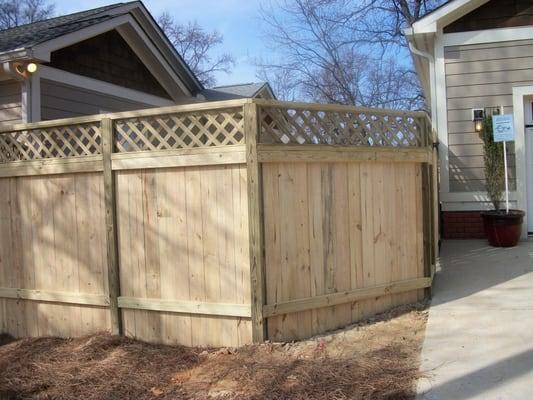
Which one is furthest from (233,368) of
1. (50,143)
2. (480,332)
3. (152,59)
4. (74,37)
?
(152,59)

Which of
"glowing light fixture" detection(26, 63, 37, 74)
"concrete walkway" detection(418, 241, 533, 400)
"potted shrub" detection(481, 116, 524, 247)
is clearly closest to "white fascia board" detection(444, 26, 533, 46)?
"potted shrub" detection(481, 116, 524, 247)

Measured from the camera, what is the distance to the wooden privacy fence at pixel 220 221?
4.36m

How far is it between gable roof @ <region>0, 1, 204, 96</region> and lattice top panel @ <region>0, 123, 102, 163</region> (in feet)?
5.01

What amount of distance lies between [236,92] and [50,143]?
8.98m

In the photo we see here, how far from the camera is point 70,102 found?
25.1ft

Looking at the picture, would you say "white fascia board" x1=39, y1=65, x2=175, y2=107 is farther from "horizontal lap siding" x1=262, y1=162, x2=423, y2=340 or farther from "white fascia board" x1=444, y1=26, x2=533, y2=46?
"white fascia board" x1=444, y1=26, x2=533, y2=46

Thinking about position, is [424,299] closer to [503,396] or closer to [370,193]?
[370,193]

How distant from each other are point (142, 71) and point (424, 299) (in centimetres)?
688

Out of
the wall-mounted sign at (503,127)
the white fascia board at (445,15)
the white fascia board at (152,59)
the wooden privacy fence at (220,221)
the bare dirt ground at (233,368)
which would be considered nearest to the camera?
the bare dirt ground at (233,368)

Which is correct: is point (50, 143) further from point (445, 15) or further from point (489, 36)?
point (489, 36)

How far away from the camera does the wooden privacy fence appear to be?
14.3ft

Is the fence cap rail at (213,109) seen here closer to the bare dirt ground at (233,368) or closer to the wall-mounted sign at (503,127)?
the bare dirt ground at (233,368)

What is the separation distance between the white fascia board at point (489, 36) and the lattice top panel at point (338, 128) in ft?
13.3

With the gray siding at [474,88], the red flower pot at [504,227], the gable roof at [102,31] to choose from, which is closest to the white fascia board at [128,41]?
the gable roof at [102,31]
